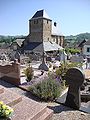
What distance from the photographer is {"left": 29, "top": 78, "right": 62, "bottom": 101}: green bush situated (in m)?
8.19

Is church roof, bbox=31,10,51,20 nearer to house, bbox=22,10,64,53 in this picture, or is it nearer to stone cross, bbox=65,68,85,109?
house, bbox=22,10,64,53

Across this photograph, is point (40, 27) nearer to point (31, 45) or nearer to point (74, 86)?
point (31, 45)

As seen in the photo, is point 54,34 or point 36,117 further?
point 54,34

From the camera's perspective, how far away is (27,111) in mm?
5945

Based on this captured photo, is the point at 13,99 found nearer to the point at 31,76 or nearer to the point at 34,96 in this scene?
the point at 34,96

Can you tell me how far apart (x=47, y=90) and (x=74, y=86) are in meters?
1.45

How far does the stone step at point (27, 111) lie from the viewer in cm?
556

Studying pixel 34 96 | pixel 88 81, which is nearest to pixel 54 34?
pixel 88 81

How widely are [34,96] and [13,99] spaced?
2351 mm

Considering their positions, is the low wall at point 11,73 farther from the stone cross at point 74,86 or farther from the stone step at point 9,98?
the stone cross at point 74,86

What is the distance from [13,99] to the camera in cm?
640

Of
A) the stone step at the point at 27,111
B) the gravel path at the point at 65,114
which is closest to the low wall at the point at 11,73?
the gravel path at the point at 65,114

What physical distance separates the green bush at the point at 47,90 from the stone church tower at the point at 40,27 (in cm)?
3741

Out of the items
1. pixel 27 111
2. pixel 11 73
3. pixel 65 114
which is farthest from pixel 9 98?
pixel 11 73
